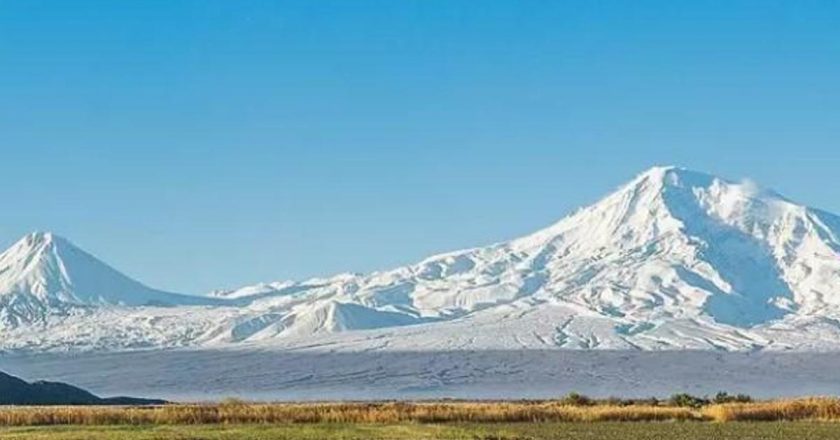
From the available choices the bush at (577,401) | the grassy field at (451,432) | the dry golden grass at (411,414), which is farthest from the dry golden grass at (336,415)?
the bush at (577,401)

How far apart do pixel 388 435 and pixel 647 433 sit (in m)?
11.6

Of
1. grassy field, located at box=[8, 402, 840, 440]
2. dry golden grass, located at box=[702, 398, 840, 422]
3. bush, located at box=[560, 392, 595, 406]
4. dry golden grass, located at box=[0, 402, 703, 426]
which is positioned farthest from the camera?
bush, located at box=[560, 392, 595, 406]

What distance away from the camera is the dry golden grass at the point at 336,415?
256ft

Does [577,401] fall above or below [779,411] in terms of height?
above

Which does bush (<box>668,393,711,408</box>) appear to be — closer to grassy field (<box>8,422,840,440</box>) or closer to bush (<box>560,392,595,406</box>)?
bush (<box>560,392,595,406</box>)

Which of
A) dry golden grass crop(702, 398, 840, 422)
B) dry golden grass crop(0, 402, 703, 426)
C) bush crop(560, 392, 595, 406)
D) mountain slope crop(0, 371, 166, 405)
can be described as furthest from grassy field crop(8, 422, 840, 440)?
mountain slope crop(0, 371, 166, 405)

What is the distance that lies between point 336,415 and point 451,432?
17251 millimetres

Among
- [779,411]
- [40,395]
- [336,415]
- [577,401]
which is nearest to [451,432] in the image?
[336,415]

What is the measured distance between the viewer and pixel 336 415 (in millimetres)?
80062

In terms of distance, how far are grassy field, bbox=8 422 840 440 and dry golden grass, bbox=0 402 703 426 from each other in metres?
5.64

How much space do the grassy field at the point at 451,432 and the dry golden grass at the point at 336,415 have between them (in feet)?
18.5

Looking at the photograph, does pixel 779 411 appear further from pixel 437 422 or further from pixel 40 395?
pixel 40 395

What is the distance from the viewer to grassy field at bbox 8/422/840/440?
6200 cm

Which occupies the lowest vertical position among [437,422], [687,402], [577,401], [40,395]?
[437,422]
